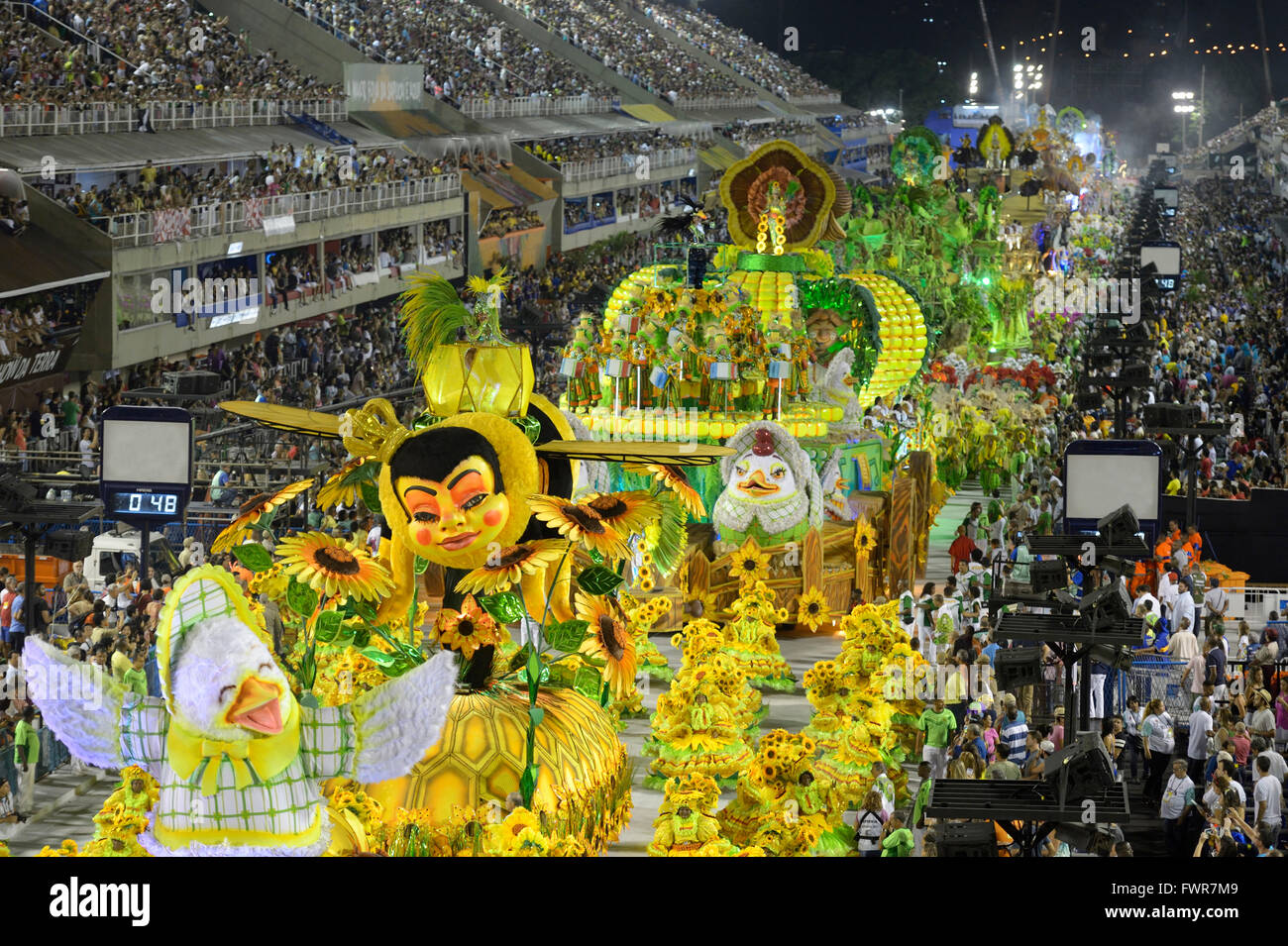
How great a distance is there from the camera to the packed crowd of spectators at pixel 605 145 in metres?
51.4

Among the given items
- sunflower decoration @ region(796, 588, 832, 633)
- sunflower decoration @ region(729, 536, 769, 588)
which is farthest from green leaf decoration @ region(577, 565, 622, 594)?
sunflower decoration @ region(796, 588, 832, 633)

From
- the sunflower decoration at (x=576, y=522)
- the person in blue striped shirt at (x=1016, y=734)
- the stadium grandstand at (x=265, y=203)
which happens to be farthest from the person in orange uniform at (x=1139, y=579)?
the sunflower decoration at (x=576, y=522)

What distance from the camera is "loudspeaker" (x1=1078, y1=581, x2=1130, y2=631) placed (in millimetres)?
10148

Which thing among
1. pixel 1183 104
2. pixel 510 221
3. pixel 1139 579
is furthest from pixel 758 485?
pixel 1183 104

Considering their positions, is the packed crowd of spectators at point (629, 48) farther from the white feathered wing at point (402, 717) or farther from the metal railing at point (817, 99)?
the white feathered wing at point (402, 717)

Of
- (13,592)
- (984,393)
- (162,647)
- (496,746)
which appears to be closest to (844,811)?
(496,746)

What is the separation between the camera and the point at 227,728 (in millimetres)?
8680

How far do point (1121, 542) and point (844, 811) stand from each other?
8.52 ft

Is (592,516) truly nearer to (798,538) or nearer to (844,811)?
(844,811)

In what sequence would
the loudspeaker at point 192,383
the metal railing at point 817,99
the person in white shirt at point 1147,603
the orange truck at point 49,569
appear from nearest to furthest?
the person in white shirt at point 1147,603 < the orange truck at point 49,569 < the loudspeaker at point 192,383 < the metal railing at point 817,99

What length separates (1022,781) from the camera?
918cm

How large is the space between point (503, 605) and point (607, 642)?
784 millimetres

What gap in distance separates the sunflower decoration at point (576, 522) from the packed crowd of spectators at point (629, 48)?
178 feet

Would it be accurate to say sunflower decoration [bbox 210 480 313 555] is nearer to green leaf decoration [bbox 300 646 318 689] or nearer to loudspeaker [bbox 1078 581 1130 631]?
green leaf decoration [bbox 300 646 318 689]
